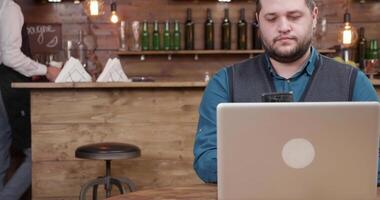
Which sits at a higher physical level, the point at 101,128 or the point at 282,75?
the point at 282,75

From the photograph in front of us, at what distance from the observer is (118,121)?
3.22 meters

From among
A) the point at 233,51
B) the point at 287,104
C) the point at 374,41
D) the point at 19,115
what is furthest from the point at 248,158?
the point at 374,41

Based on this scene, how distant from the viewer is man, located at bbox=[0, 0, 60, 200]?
11.7ft

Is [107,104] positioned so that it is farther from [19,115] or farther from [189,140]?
[19,115]

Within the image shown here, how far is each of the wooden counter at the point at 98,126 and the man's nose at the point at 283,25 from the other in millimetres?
1713

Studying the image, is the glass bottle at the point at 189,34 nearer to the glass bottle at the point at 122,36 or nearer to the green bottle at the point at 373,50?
the glass bottle at the point at 122,36

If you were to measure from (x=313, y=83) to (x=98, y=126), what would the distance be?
1.82m

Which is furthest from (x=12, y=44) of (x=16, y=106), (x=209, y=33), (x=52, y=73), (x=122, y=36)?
(x=209, y=33)

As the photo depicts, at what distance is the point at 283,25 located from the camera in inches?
59.7

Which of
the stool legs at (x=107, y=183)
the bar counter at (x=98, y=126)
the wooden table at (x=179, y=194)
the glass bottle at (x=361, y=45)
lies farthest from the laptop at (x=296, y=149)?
the glass bottle at (x=361, y=45)

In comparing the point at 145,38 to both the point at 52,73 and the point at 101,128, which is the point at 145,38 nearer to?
the point at 52,73

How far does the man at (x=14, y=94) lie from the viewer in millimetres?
3568

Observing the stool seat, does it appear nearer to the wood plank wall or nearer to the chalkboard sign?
the wood plank wall

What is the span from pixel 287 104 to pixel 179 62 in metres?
3.95
